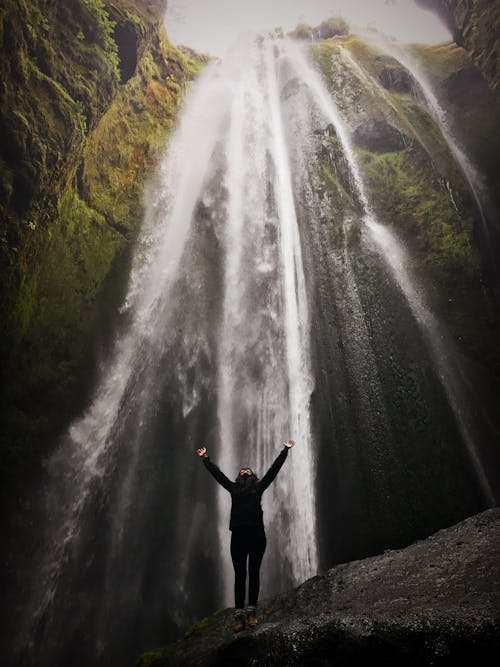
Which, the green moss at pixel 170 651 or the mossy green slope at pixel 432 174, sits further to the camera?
the mossy green slope at pixel 432 174

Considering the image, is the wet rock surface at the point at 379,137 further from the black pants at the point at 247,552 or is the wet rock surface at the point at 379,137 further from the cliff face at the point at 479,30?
the black pants at the point at 247,552

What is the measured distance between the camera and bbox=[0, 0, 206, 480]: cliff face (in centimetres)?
841

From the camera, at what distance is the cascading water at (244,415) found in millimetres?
7926

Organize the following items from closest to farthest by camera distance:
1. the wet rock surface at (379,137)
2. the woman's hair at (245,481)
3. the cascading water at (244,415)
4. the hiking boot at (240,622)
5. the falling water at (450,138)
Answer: the hiking boot at (240,622) < the woman's hair at (245,481) < the cascading water at (244,415) < the falling water at (450,138) < the wet rock surface at (379,137)

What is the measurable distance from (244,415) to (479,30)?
1852cm

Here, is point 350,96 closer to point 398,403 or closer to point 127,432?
point 398,403

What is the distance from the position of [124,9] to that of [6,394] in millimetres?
12173

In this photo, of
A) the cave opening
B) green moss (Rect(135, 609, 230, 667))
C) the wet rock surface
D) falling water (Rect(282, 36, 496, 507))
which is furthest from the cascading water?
green moss (Rect(135, 609, 230, 667))

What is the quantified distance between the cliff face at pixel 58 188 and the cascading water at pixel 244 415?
35.9 inches

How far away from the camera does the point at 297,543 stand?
27.4ft

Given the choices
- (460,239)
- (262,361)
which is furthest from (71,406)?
(460,239)

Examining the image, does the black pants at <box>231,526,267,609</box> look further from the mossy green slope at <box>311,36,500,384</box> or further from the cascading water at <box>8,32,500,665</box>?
the mossy green slope at <box>311,36,500,384</box>

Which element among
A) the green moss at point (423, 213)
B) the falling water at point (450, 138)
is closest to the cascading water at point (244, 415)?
the green moss at point (423, 213)

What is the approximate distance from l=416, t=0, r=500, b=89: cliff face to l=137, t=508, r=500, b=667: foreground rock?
17.3 m
